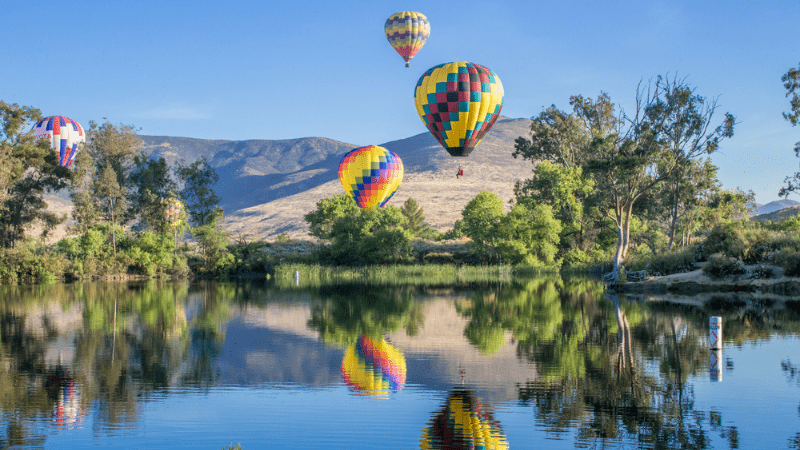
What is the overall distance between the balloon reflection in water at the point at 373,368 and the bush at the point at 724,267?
68.4ft

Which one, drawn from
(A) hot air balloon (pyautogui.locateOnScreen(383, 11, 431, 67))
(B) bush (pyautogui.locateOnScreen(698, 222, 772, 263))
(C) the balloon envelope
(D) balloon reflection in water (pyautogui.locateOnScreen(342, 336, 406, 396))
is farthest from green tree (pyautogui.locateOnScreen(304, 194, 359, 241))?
(D) balloon reflection in water (pyautogui.locateOnScreen(342, 336, 406, 396))

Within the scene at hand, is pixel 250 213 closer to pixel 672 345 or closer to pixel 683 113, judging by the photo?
pixel 683 113

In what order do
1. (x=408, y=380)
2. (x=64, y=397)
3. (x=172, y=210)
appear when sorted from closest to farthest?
(x=64, y=397), (x=408, y=380), (x=172, y=210)

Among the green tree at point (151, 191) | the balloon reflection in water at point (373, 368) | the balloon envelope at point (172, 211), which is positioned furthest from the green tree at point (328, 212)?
the balloon reflection in water at point (373, 368)

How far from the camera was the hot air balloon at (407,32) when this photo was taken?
55406mm

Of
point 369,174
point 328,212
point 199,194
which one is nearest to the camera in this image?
point 369,174

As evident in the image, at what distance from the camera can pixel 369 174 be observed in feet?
186

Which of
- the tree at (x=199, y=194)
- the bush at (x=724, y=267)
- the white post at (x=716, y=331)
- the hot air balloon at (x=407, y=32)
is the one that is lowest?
the white post at (x=716, y=331)

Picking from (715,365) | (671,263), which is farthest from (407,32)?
(715,365)

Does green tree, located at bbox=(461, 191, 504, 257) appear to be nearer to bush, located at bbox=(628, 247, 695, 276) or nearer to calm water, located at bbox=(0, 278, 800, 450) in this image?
bush, located at bbox=(628, 247, 695, 276)

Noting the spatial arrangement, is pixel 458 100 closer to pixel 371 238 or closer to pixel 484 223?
pixel 484 223

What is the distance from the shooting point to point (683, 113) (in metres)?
40.6

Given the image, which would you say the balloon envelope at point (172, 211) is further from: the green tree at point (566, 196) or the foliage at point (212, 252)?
the green tree at point (566, 196)

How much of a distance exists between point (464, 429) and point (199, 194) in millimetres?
70173
